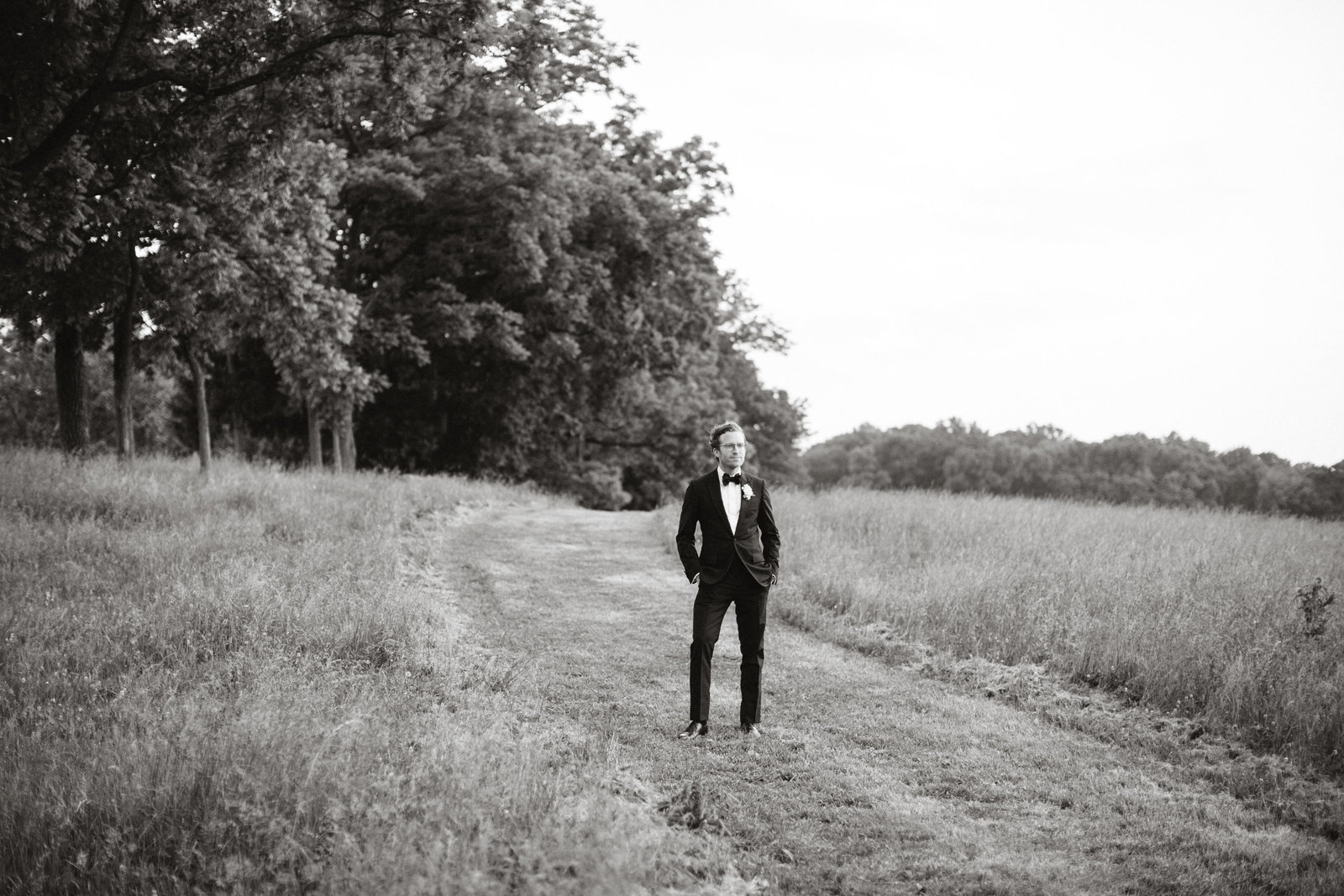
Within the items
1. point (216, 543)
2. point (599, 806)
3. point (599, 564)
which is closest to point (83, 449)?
point (216, 543)

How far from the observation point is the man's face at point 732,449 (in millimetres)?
6527

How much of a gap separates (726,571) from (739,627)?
0.45 m

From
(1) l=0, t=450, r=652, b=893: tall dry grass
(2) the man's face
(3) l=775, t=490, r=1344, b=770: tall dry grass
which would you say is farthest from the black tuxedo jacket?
(3) l=775, t=490, r=1344, b=770: tall dry grass

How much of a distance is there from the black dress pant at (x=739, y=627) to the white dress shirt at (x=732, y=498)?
0.31m

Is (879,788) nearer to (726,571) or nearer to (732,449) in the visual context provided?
(726,571)

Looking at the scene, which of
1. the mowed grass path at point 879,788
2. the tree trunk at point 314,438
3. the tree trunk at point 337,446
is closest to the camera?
the mowed grass path at point 879,788

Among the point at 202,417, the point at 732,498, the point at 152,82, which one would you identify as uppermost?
the point at 152,82

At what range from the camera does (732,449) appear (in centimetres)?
654

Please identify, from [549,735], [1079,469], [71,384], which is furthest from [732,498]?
[1079,469]

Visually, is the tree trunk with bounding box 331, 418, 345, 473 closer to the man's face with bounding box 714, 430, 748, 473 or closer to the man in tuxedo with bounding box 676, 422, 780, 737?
the man in tuxedo with bounding box 676, 422, 780, 737

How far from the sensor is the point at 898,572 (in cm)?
1238

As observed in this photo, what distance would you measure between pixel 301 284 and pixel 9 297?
458 cm

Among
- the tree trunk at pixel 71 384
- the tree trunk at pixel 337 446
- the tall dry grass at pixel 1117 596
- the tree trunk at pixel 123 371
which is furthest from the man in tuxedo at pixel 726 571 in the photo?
the tree trunk at pixel 337 446

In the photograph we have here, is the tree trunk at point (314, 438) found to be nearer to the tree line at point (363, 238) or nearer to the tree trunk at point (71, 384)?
the tree line at point (363, 238)
